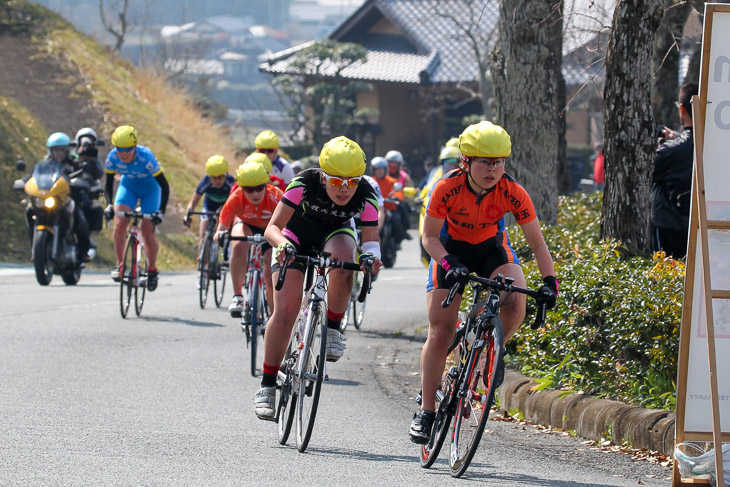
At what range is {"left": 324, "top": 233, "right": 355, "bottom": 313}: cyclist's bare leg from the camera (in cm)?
809

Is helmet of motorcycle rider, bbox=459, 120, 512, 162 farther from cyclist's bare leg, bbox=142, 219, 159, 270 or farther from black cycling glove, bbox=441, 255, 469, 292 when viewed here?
cyclist's bare leg, bbox=142, 219, 159, 270

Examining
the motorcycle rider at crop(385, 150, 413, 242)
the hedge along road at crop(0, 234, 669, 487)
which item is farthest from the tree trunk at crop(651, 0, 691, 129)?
the motorcycle rider at crop(385, 150, 413, 242)

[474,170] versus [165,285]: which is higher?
[474,170]

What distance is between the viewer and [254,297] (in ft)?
36.2

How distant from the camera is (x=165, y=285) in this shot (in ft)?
65.7

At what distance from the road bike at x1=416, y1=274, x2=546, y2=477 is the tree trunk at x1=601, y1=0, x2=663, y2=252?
14.2ft

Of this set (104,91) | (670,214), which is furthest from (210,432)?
(104,91)

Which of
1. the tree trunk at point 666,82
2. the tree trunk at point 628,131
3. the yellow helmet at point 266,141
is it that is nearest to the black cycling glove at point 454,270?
the tree trunk at point 628,131

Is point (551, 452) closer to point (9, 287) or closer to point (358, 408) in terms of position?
point (358, 408)

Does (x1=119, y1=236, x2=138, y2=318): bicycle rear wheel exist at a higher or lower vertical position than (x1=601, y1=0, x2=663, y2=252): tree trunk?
lower

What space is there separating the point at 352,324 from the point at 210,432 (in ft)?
A: 24.5

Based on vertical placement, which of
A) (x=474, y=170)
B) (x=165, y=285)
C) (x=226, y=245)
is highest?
(x=474, y=170)

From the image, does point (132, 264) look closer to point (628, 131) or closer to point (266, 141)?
point (266, 141)

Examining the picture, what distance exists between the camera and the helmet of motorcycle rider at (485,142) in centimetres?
692
